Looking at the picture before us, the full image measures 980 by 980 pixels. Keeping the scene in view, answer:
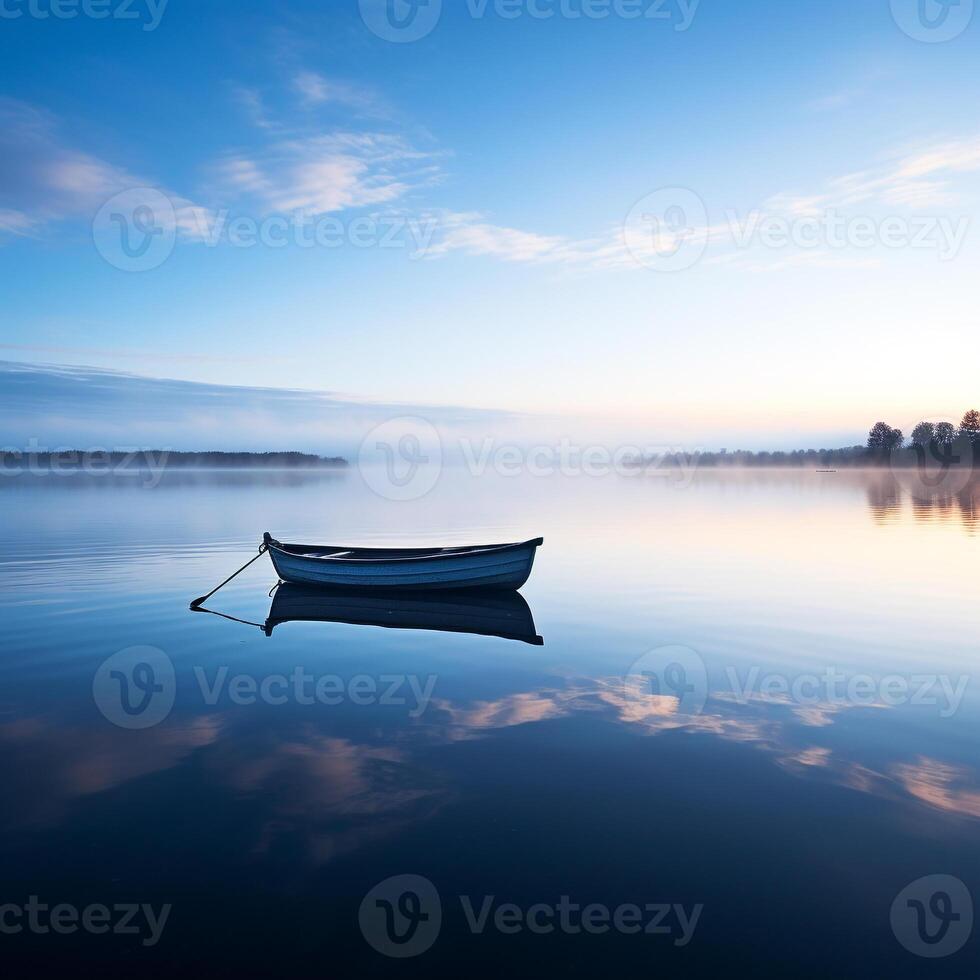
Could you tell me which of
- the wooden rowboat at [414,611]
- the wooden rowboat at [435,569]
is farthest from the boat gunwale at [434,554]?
the wooden rowboat at [414,611]

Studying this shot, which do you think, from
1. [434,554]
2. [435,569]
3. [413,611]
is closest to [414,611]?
[413,611]

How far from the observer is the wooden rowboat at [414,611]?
20.8 metres

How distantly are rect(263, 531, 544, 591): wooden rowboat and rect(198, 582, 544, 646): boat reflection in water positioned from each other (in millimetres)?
466

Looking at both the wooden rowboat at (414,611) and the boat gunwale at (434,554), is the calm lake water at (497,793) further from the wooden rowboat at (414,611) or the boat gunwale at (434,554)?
the boat gunwale at (434,554)

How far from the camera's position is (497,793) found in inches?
380

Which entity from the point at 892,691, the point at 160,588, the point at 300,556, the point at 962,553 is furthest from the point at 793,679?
the point at 962,553

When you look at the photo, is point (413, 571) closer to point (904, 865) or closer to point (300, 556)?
point (300, 556)

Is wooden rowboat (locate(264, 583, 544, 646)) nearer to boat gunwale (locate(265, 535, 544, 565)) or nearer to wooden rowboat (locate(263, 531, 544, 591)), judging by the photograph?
wooden rowboat (locate(263, 531, 544, 591))

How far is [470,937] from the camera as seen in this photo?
22.1 feet

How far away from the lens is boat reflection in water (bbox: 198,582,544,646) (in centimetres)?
2083

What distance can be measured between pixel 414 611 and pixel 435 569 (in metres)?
1.89

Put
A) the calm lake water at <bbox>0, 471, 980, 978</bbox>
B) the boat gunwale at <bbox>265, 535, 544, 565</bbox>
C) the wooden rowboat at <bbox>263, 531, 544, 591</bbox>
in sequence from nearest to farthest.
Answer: the calm lake water at <bbox>0, 471, 980, 978</bbox>, the boat gunwale at <bbox>265, 535, 544, 565</bbox>, the wooden rowboat at <bbox>263, 531, 544, 591</bbox>

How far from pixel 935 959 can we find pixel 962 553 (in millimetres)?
34588

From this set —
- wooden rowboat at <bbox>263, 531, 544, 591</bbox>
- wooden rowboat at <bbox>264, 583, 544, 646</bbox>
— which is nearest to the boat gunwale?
wooden rowboat at <bbox>263, 531, 544, 591</bbox>
